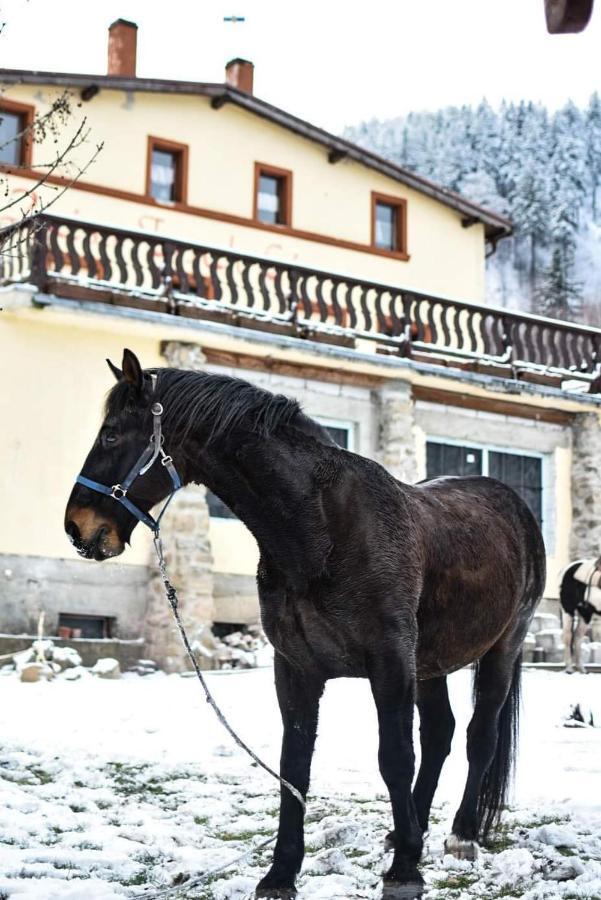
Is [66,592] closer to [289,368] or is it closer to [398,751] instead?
[289,368]

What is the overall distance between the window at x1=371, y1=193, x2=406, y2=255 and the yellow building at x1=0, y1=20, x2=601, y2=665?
0.13ft

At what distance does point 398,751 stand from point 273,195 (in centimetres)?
1839

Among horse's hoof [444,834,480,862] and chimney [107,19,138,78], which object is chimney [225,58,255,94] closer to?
chimney [107,19,138,78]

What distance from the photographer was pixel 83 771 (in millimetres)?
7930

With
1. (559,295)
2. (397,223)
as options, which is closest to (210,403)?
(397,223)

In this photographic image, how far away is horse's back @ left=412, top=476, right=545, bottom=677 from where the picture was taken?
17.6 feet

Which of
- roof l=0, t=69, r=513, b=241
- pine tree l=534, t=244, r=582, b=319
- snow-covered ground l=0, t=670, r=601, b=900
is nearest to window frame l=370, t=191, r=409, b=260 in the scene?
roof l=0, t=69, r=513, b=241

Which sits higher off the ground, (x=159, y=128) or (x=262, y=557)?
(x=159, y=128)

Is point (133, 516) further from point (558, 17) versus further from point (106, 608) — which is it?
point (106, 608)

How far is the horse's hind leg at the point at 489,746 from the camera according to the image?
5746 mm

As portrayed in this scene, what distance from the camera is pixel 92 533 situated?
484cm

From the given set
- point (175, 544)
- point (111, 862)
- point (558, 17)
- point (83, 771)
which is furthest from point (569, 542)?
point (558, 17)

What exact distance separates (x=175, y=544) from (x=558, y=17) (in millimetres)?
13376

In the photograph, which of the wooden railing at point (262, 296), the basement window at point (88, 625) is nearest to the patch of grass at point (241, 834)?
the wooden railing at point (262, 296)
